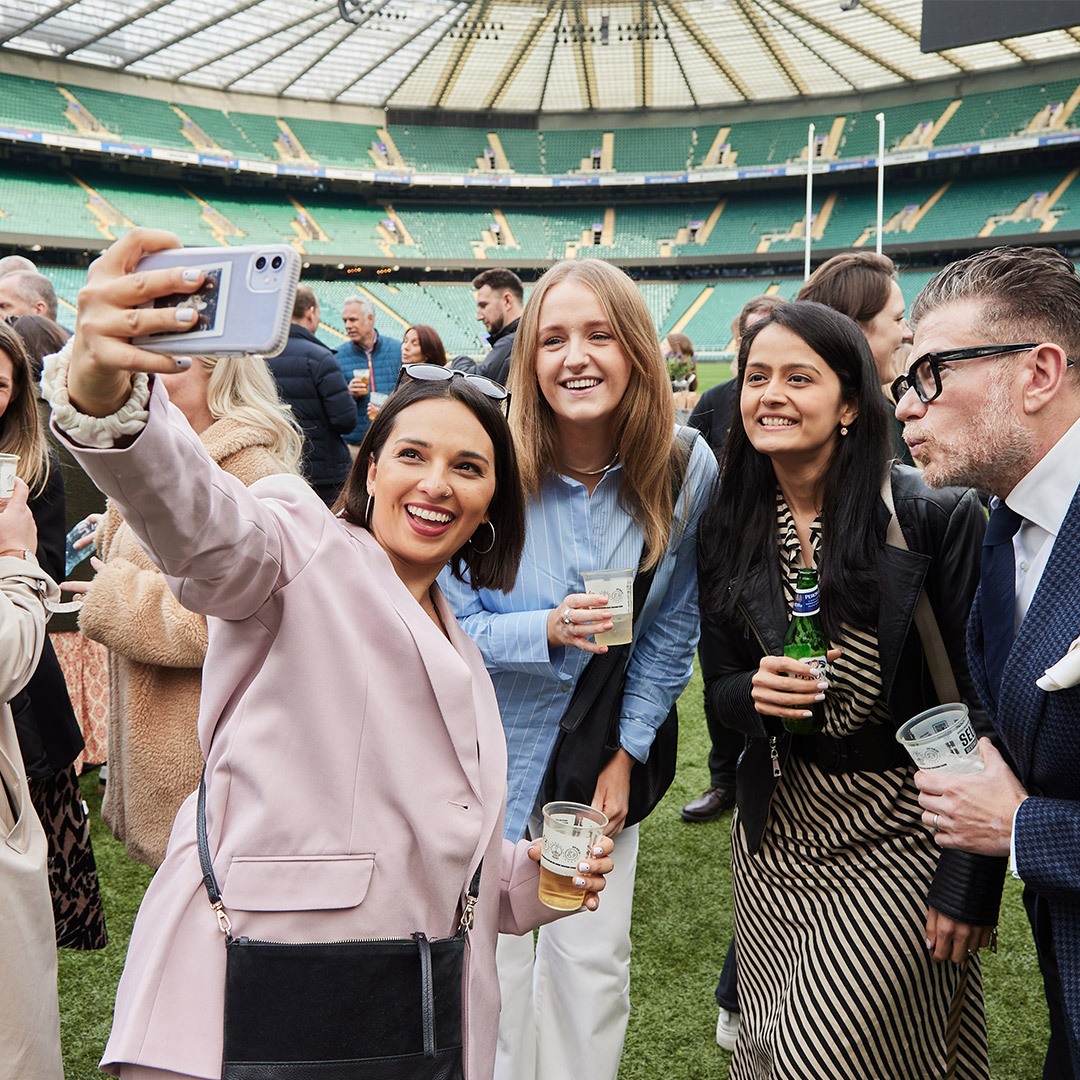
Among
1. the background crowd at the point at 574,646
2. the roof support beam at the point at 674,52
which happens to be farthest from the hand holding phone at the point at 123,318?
the roof support beam at the point at 674,52

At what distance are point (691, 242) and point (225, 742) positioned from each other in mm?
37948

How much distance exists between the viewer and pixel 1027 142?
29.8 metres

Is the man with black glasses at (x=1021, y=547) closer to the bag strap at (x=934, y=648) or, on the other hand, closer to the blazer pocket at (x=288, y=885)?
the bag strap at (x=934, y=648)

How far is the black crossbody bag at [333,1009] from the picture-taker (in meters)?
1.22

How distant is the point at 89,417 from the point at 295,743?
0.53 metres

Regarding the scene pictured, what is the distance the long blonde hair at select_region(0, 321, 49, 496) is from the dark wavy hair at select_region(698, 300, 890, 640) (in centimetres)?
194

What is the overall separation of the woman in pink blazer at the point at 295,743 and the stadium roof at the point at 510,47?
89.0 ft

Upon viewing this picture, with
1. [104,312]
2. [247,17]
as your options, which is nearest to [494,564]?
[104,312]

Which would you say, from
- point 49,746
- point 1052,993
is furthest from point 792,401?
point 49,746

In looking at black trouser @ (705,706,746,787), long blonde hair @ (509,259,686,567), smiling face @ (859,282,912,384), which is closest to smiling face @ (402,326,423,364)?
black trouser @ (705,706,746,787)

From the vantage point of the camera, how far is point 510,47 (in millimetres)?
31922

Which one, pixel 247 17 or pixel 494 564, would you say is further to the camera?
pixel 247 17

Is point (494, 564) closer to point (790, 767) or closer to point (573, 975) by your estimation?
point (790, 767)

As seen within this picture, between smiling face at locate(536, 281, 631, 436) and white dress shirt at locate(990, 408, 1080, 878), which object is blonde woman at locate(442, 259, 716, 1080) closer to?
smiling face at locate(536, 281, 631, 436)
